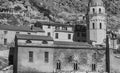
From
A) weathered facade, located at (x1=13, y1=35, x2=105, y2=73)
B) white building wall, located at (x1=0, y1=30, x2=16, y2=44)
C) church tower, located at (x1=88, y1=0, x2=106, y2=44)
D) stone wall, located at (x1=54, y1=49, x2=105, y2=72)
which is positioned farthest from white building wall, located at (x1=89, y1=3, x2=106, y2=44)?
white building wall, located at (x1=0, y1=30, x2=16, y2=44)

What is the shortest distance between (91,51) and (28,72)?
16.9 metres

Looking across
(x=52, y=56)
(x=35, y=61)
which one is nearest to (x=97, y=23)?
(x=52, y=56)

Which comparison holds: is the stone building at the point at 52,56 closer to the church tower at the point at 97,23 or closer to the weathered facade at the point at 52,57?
the weathered facade at the point at 52,57

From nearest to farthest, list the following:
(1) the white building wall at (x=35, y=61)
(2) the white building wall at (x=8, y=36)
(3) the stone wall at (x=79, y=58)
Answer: (1) the white building wall at (x=35, y=61)
(3) the stone wall at (x=79, y=58)
(2) the white building wall at (x=8, y=36)

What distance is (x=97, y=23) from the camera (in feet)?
256

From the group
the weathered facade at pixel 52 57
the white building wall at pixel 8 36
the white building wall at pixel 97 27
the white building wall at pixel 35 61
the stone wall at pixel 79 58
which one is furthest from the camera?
the white building wall at pixel 97 27

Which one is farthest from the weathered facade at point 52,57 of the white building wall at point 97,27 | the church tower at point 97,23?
the church tower at point 97,23

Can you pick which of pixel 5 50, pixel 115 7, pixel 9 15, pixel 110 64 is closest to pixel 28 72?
pixel 5 50

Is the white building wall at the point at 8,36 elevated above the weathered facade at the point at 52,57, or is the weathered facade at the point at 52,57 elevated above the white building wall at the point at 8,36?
the white building wall at the point at 8,36

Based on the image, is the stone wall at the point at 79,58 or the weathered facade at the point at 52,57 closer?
the weathered facade at the point at 52,57

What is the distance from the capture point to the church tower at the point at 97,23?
77500 mm

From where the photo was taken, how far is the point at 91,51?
A: 2576 inches

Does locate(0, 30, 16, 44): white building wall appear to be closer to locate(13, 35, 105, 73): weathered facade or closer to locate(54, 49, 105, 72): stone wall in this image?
locate(13, 35, 105, 73): weathered facade

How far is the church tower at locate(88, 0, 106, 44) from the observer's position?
254 feet
